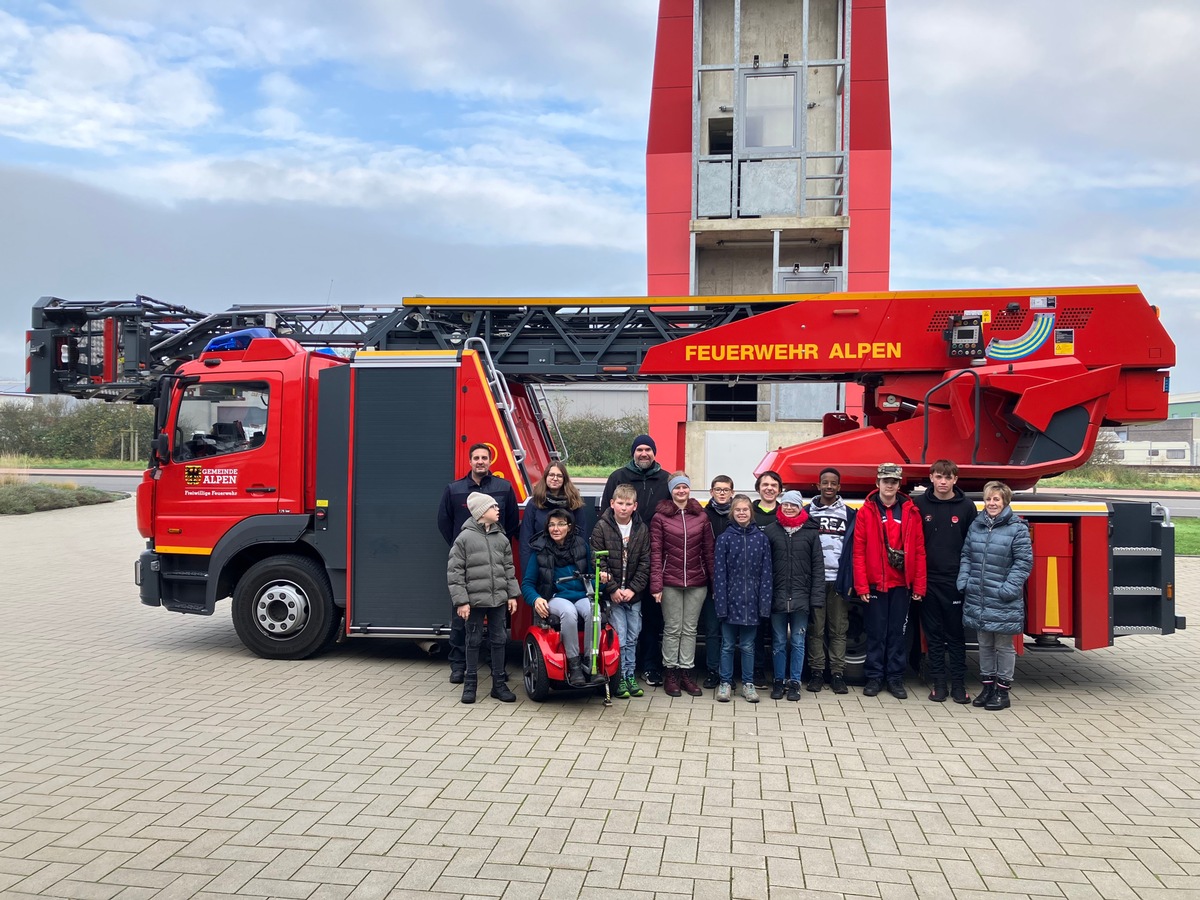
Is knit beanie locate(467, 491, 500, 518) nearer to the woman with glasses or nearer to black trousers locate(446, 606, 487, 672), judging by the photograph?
the woman with glasses

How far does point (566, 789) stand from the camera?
15.7ft

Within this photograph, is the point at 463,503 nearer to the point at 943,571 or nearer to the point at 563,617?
the point at 563,617

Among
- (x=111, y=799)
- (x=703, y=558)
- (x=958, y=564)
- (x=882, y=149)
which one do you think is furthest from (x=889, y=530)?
(x=882, y=149)

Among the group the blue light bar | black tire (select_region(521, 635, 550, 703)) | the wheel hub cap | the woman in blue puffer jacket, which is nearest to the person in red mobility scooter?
black tire (select_region(521, 635, 550, 703))

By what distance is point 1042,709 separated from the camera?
6574 millimetres

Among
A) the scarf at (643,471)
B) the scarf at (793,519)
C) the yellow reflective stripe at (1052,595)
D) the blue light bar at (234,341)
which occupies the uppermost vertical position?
the blue light bar at (234,341)

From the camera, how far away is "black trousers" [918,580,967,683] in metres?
6.66

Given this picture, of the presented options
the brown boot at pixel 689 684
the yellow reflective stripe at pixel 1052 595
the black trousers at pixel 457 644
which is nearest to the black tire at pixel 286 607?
the black trousers at pixel 457 644

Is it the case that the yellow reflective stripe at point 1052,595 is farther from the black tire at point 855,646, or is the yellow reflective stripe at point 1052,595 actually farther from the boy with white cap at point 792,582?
the boy with white cap at point 792,582

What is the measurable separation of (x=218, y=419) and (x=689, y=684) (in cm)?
473

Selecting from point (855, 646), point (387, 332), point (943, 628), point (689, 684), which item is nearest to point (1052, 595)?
point (943, 628)

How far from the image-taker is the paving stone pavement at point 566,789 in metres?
3.79

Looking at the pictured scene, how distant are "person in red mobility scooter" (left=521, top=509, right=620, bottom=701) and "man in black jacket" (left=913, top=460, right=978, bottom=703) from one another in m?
2.44

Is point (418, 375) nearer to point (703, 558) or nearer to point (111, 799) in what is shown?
point (703, 558)
